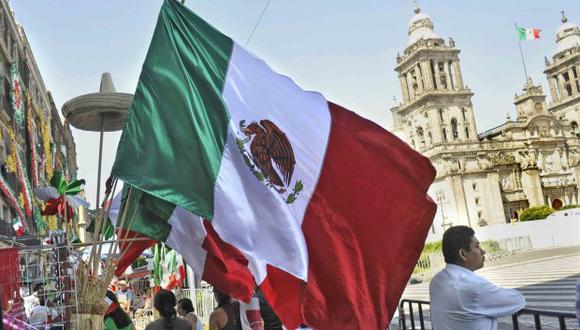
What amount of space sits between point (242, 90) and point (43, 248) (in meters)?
1.50

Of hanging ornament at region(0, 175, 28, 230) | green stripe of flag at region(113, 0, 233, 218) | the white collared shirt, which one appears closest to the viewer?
the white collared shirt

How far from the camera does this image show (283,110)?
3730mm

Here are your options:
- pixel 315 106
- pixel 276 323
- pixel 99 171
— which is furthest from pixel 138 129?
pixel 276 323

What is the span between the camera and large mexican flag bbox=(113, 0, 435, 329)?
10.8 feet

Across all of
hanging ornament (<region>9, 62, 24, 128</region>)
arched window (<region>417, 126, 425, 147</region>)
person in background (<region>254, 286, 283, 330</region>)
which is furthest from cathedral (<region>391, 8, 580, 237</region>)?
person in background (<region>254, 286, 283, 330</region>)

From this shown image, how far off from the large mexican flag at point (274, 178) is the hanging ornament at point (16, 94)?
29263 millimetres

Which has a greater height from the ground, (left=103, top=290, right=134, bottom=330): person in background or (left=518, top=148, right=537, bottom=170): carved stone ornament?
(left=518, top=148, right=537, bottom=170): carved stone ornament

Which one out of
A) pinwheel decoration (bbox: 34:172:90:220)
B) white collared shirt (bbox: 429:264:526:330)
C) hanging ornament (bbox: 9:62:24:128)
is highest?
hanging ornament (bbox: 9:62:24:128)

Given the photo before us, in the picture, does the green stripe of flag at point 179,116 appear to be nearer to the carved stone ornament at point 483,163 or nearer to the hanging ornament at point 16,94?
the hanging ornament at point 16,94

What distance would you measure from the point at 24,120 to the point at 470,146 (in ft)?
156

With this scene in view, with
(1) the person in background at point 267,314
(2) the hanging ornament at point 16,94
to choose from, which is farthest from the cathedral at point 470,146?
(1) the person in background at point 267,314

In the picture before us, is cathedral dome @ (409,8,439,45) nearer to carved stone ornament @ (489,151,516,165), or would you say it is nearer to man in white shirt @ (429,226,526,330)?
carved stone ornament @ (489,151,516,165)

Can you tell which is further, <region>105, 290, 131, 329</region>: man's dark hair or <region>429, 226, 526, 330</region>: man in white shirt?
<region>105, 290, 131, 329</region>: man's dark hair

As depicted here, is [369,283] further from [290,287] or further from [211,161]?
[211,161]
